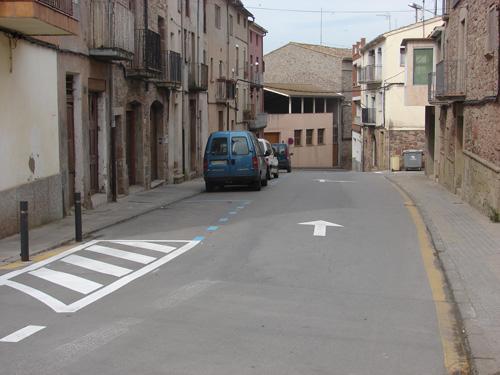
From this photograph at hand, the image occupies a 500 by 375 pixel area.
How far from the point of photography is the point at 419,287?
885 cm

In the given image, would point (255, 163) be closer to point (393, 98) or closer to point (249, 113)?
point (393, 98)

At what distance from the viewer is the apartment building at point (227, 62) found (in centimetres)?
3801

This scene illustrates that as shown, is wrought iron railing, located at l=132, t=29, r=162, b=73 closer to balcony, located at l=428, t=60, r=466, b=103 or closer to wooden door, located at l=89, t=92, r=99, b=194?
wooden door, located at l=89, t=92, r=99, b=194

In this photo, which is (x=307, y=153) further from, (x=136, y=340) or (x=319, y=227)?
(x=136, y=340)

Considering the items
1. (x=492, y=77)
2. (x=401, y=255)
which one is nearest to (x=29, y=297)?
(x=401, y=255)

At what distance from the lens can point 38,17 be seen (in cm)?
1201

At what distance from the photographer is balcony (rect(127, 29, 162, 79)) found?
70.2ft

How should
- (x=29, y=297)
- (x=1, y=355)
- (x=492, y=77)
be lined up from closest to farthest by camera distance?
1. (x=1, y=355)
2. (x=29, y=297)
3. (x=492, y=77)

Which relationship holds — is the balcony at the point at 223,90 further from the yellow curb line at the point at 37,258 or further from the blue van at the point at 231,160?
the yellow curb line at the point at 37,258

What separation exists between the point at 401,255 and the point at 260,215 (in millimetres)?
5600

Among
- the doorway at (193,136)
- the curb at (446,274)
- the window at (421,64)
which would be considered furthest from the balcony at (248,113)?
the curb at (446,274)

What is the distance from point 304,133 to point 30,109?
52947mm

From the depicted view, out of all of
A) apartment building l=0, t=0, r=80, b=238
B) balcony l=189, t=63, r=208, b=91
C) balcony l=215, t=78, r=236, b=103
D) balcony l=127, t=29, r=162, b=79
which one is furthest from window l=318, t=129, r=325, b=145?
apartment building l=0, t=0, r=80, b=238

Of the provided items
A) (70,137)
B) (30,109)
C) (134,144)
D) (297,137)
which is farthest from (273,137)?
(30,109)
